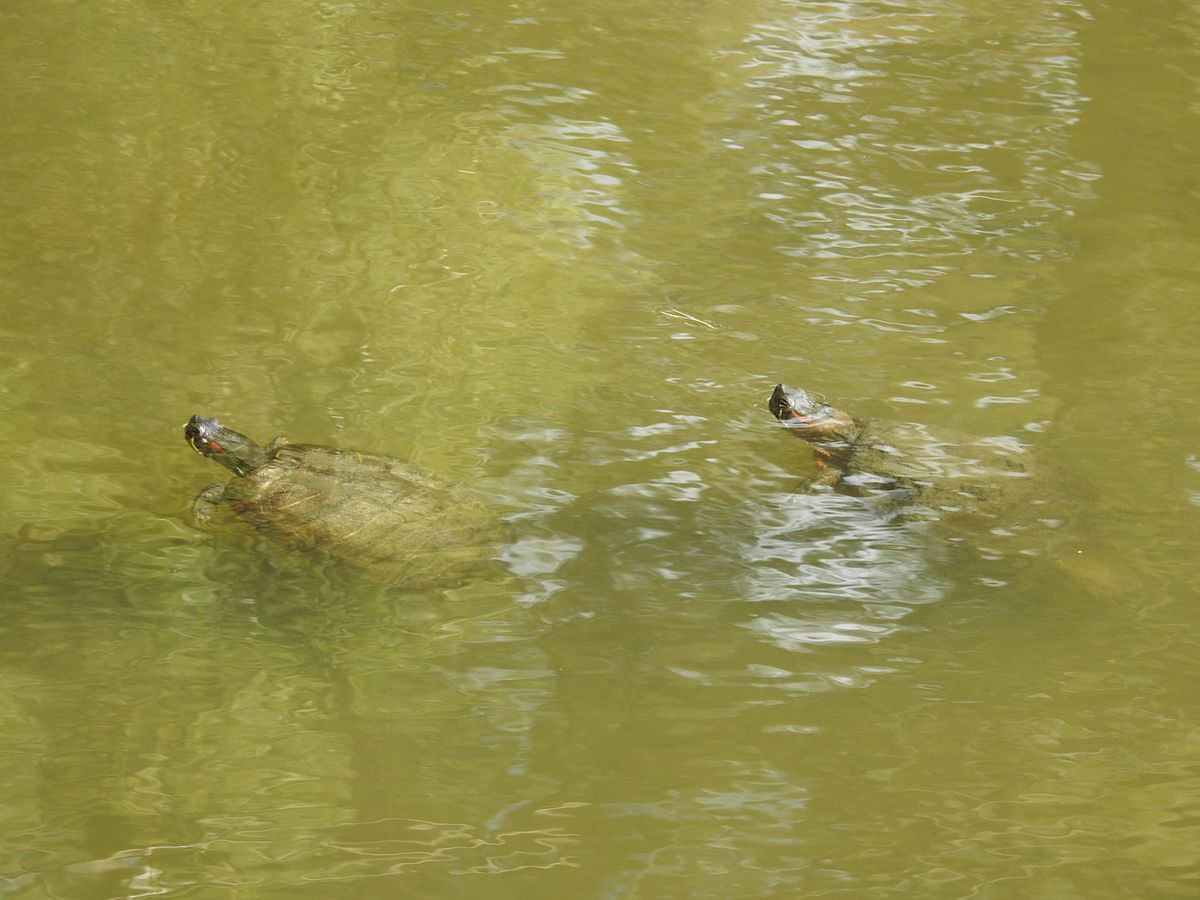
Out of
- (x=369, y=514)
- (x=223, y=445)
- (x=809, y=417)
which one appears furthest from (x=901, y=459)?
(x=223, y=445)

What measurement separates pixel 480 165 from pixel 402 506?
259cm

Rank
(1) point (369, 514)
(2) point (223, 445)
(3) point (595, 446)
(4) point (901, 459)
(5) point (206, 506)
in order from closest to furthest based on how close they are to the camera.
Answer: (1) point (369, 514), (5) point (206, 506), (2) point (223, 445), (4) point (901, 459), (3) point (595, 446)

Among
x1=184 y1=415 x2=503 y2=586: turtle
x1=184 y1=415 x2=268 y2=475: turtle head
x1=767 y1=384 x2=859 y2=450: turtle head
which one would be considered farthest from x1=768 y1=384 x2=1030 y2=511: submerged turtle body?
x1=184 y1=415 x2=268 y2=475: turtle head

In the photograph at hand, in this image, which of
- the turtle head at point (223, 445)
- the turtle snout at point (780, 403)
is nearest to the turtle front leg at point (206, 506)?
the turtle head at point (223, 445)

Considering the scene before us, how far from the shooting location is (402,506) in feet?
10.8

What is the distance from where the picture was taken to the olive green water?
2484 mm

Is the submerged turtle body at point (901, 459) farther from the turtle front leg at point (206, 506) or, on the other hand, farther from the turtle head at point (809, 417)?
the turtle front leg at point (206, 506)

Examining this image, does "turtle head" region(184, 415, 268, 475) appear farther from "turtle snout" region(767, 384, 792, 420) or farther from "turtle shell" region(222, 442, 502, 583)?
"turtle snout" region(767, 384, 792, 420)

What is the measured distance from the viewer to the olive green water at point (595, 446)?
8.15ft

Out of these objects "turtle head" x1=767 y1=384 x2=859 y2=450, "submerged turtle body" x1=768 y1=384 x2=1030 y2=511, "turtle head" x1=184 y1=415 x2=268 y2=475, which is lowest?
Result: "submerged turtle body" x1=768 y1=384 x2=1030 y2=511

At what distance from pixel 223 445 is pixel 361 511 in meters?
0.54

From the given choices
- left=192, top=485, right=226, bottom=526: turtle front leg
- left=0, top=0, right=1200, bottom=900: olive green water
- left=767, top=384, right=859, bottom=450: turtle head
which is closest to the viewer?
left=0, top=0, right=1200, bottom=900: olive green water

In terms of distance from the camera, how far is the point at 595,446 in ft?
12.4

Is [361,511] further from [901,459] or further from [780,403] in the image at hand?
[901,459]
